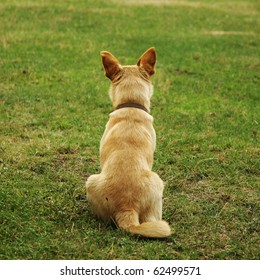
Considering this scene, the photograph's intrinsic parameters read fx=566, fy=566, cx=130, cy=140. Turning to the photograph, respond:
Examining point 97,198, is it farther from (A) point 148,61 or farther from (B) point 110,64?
(A) point 148,61

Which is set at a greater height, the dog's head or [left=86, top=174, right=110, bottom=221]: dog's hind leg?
the dog's head

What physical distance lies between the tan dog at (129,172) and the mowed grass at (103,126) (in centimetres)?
19

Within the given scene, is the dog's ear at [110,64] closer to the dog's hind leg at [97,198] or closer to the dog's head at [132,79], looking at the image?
the dog's head at [132,79]

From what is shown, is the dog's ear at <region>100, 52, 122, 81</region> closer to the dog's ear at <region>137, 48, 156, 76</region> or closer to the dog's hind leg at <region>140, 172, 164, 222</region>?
the dog's ear at <region>137, 48, 156, 76</region>

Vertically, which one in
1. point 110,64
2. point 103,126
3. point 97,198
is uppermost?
point 110,64

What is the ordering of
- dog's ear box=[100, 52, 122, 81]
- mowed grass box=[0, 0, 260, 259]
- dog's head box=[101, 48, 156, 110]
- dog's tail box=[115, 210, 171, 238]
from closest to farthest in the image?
1. dog's tail box=[115, 210, 171, 238]
2. mowed grass box=[0, 0, 260, 259]
3. dog's ear box=[100, 52, 122, 81]
4. dog's head box=[101, 48, 156, 110]

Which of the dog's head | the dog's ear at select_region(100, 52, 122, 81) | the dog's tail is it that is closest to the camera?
the dog's tail

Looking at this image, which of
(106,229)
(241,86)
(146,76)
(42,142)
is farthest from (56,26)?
(106,229)

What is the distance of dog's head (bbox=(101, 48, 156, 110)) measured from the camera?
21.9ft

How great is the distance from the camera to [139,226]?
5.61m

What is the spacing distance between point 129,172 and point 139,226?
1.89 feet

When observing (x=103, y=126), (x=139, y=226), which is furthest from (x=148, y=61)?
(x=103, y=126)

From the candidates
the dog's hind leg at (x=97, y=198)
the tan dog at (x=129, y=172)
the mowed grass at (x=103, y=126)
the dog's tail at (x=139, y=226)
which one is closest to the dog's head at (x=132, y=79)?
the tan dog at (x=129, y=172)

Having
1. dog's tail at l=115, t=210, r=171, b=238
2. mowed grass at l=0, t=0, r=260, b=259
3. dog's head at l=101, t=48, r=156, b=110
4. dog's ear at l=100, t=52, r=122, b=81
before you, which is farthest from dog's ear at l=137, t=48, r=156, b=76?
dog's tail at l=115, t=210, r=171, b=238
